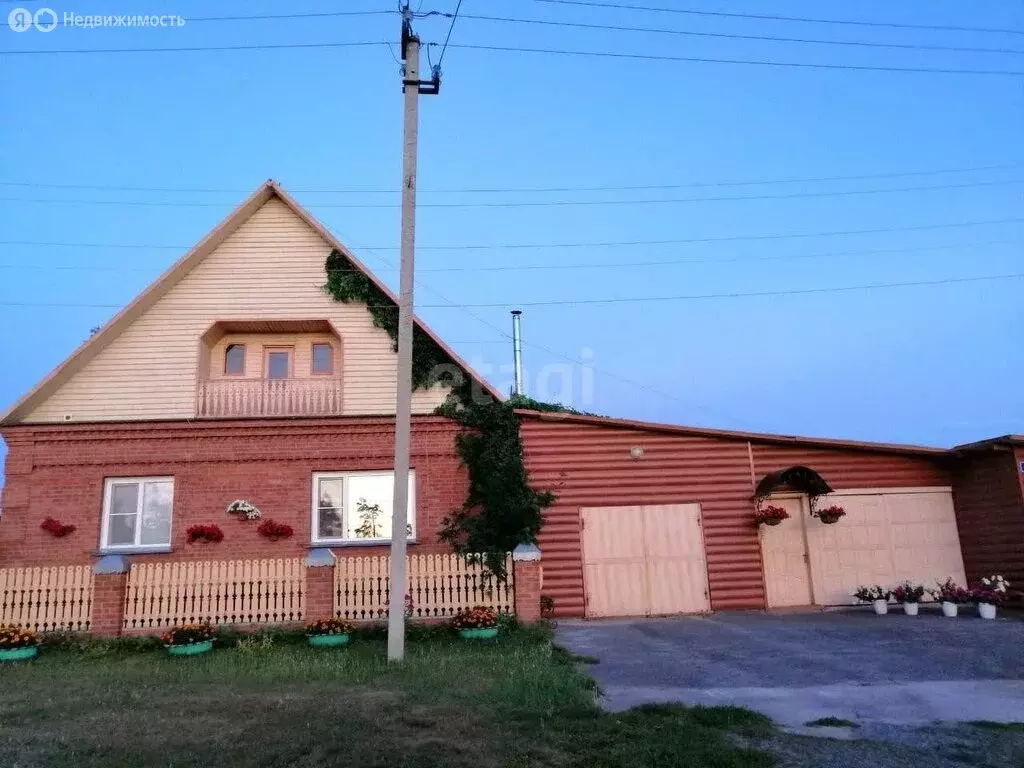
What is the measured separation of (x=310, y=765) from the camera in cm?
513

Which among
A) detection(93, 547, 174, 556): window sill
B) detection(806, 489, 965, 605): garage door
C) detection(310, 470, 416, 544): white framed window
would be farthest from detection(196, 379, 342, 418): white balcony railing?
detection(806, 489, 965, 605): garage door

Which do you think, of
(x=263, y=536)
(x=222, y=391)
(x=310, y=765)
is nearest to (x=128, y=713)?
(x=310, y=765)

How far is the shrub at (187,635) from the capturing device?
11148mm

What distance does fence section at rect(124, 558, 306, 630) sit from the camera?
12.5m

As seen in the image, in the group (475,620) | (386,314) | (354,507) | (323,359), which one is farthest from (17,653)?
(386,314)

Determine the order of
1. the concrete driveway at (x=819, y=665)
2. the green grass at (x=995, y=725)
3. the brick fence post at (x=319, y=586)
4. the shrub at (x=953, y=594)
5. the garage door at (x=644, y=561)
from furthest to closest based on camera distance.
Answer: the garage door at (x=644, y=561)
the shrub at (x=953, y=594)
the brick fence post at (x=319, y=586)
the concrete driveway at (x=819, y=665)
the green grass at (x=995, y=725)

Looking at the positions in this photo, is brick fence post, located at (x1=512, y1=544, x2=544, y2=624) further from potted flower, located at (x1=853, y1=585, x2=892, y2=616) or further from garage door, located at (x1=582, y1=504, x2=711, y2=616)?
potted flower, located at (x1=853, y1=585, x2=892, y2=616)

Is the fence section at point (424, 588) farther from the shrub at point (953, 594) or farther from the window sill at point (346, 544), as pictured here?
the shrub at point (953, 594)

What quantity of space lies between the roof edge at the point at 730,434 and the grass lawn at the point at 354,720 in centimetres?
603

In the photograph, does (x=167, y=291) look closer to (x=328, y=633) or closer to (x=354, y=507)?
(x=354, y=507)

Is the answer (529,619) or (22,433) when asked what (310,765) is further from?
(22,433)

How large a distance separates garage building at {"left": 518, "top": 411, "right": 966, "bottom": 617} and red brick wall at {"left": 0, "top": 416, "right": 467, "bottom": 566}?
2.11 metres

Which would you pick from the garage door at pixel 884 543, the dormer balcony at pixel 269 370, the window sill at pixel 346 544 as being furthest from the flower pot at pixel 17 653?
the garage door at pixel 884 543

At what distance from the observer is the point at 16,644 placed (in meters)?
11.1
